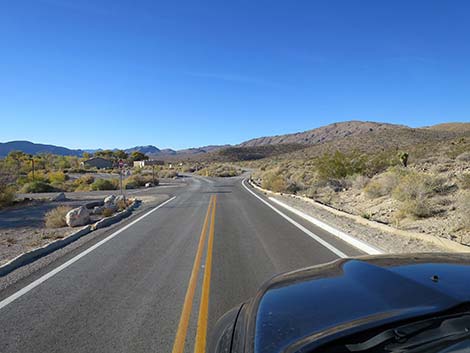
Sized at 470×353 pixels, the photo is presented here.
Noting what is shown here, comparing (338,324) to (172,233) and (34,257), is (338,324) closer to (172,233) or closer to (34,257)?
(34,257)

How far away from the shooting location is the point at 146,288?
6.59 metres

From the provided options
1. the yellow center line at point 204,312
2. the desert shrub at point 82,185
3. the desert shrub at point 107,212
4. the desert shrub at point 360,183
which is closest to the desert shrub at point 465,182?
the desert shrub at point 360,183

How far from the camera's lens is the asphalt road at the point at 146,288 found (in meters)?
4.71

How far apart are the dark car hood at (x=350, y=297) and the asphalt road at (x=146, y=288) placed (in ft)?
6.13

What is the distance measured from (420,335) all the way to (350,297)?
1.99ft

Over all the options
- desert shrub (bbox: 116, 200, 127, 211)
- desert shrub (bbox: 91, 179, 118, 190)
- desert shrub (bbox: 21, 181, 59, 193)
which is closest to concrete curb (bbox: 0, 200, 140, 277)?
desert shrub (bbox: 116, 200, 127, 211)

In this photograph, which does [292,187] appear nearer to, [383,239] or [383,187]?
[383,187]

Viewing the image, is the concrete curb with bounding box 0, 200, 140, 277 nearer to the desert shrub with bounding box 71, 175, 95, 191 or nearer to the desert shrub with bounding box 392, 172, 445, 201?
the desert shrub with bounding box 392, 172, 445, 201

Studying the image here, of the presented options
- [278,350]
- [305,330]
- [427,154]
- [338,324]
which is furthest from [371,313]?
[427,154]

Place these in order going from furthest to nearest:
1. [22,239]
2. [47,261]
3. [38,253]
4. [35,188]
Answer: [35,188]
[22,239]
[38,253]
[47,261]

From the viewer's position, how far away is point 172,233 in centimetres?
1228

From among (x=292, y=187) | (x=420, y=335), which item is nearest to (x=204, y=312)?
(x=420, y=335)

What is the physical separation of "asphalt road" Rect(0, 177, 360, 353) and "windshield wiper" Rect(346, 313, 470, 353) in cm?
274

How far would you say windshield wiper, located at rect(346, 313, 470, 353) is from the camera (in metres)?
2.15
